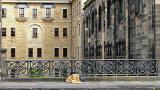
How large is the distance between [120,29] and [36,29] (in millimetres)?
35533

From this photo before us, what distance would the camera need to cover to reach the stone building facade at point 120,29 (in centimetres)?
2245

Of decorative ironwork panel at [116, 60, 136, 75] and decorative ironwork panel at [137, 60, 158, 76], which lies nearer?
decorative ironwork panel at [116, 60, 136, 75]

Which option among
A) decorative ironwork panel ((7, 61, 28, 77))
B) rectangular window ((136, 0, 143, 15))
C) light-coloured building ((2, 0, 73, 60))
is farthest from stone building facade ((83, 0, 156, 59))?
light-coloured building ((2, 0, 73, 60))

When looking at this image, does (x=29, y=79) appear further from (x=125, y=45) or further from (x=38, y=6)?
(x=38, y=6)

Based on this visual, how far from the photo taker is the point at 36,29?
6341 centimetres

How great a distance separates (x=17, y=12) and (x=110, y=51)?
33.2 meters

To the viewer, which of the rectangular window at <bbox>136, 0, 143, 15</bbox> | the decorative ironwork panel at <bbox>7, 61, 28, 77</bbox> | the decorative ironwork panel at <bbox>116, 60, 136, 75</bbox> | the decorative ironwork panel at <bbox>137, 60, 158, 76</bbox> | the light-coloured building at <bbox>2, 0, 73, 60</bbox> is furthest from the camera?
the light-coloured building at <bbox>2, 0, 73, 60</bbox>

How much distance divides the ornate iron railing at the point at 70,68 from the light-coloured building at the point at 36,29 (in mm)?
46588

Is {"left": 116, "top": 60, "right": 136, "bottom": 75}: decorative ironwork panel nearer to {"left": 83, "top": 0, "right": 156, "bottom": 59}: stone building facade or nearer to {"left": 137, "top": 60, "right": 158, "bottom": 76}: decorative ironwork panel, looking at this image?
{"left": 137, "top": 60, "right": 158, "bottom": 76}: decorative ironwork panel

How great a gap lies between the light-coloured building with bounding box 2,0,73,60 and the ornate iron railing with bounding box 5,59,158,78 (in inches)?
1834

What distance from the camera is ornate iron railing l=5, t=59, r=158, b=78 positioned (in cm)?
1581

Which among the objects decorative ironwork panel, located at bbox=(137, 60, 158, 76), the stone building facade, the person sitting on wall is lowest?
the person sitting on wall

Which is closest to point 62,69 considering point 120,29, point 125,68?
point 125,68

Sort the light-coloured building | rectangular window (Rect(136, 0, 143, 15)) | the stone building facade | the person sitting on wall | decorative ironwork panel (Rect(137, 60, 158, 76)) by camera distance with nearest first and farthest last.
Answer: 1. the person sitting on wall
2. decorative ironwork panel (Rect(137, 60, 158, 76))
3. the stone building facade
4. rectangular window (Rect(136, 0, 143, 15))
5. the light-coloured building
